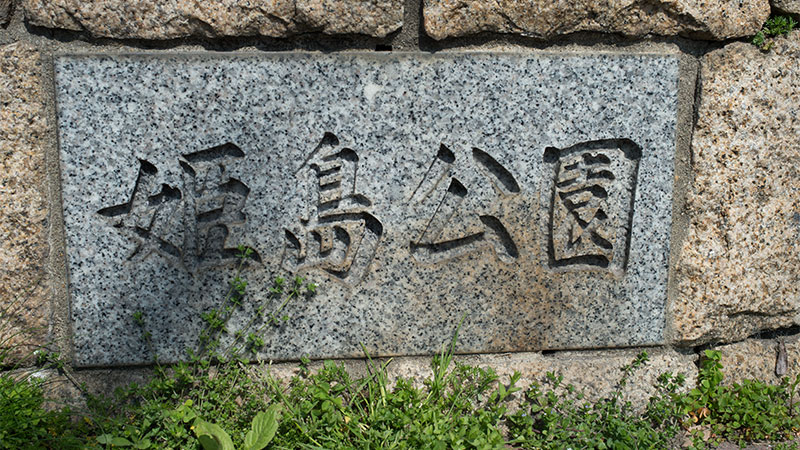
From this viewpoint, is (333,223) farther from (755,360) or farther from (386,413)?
(755,360)

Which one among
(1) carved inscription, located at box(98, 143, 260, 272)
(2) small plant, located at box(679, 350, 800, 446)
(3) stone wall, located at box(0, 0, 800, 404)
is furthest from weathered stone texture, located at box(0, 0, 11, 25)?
Result: (2) small plant, located at box(679, 350, 800, 446)

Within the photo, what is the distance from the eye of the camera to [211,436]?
1652mm

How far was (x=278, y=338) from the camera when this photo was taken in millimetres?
1822

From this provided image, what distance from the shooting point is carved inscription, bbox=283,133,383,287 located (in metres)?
1.75

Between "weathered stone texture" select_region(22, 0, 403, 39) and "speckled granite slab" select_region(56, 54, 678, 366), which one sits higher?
"weathered stone texture" select_region(22, 0, 403, 39)

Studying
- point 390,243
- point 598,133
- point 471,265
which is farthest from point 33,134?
point 598,133

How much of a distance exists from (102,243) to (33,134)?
342mm

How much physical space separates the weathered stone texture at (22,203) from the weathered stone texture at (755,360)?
2064 mm

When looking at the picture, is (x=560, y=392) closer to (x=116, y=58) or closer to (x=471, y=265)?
(x=471, y=265)

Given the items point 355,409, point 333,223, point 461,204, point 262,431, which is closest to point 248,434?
point 262,431

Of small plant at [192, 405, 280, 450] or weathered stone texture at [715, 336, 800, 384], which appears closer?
small plant at [192, 405, 280, 450]

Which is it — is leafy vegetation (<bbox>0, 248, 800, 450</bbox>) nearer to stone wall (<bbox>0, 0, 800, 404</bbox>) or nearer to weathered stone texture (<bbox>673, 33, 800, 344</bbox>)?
stone wall (<bbox>0, 0, 800, 404</bbox>)

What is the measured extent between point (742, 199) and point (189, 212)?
5.34 feet

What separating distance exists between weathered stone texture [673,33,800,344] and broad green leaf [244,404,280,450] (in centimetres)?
125
